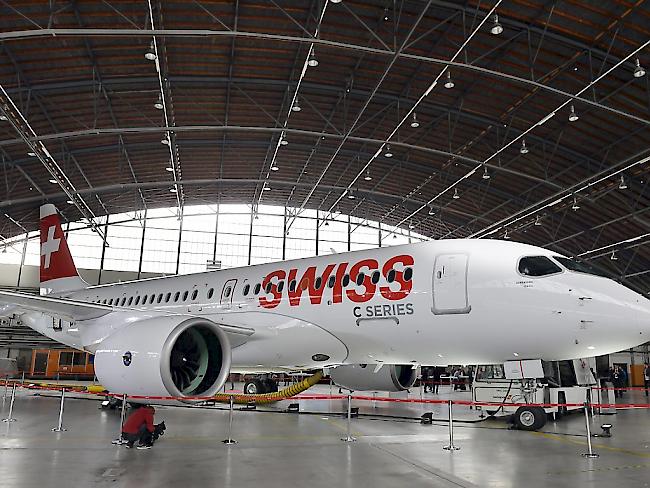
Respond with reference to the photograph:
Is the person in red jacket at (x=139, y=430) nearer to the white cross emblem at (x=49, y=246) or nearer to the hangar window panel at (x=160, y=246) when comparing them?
the white cross emblem at (x=49, y=246)

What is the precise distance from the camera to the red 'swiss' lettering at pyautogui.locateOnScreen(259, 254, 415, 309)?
31.0 ft

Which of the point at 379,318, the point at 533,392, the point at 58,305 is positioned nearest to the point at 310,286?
the point at 379,318

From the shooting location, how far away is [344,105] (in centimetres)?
2012

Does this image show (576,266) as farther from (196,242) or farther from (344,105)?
(196,242)

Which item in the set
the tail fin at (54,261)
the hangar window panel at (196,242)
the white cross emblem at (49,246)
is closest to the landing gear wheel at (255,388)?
the tail fin at (54,261)

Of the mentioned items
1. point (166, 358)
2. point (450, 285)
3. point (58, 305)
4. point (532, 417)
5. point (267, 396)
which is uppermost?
point (450, 285)

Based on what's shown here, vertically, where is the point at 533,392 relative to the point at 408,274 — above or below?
below

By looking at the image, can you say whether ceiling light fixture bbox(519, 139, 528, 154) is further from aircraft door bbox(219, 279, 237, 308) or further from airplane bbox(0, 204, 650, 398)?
aircraft door bbox(219, 279, 237, 308)

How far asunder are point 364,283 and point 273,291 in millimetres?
2166

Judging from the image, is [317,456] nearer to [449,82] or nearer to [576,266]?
[576,266]

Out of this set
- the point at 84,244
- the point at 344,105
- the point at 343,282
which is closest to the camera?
the point at 343,282

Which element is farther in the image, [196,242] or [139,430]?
[196,242]

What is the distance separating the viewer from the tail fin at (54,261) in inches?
752

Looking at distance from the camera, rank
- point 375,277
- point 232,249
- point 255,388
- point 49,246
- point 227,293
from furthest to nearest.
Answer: point 232,249 < point 255,388 < point 49,246 < point 227,293 < point 375,277
